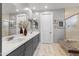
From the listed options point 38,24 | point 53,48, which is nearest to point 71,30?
point 53,48

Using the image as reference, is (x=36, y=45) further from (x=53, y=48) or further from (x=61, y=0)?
(x=61, y=0)

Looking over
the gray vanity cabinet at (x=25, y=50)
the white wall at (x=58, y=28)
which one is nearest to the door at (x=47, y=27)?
the white wall at (x=58, y=28)

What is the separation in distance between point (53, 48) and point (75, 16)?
3.86 ft

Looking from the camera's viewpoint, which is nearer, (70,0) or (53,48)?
(70,0)

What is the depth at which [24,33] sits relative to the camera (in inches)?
151

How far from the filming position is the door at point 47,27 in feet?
11.2

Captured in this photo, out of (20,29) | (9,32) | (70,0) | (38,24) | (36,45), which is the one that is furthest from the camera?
(36,45)

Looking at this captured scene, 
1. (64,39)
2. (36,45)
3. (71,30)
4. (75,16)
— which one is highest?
(75,16)

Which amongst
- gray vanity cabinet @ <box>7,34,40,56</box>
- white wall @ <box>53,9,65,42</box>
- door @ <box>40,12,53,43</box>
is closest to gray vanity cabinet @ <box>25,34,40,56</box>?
gray vanity cabinet @ <box>7,34,40,56</box>

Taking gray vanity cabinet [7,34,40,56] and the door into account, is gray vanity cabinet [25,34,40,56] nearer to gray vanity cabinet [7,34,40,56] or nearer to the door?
gray vanity cabinet [7,34,40,56]

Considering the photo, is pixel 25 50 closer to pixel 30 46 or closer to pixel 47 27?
pixel 30 46

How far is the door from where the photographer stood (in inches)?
135

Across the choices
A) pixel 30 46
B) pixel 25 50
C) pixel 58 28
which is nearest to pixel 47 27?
pixel 58 28

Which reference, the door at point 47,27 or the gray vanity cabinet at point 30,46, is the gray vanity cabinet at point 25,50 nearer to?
the gray vanity cabinet at point 30,46
